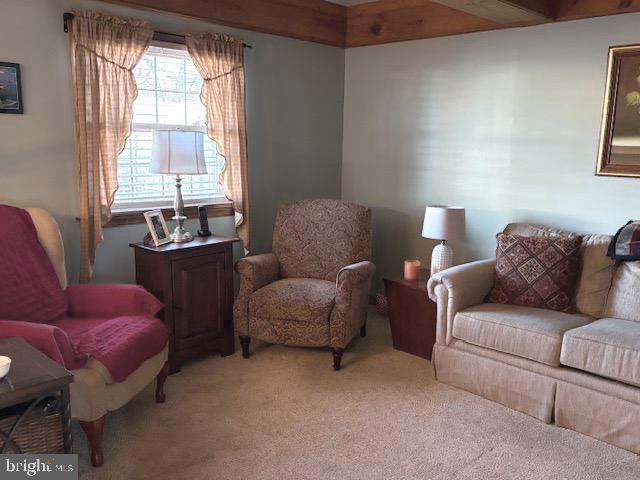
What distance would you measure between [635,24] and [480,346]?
2019 millimetres

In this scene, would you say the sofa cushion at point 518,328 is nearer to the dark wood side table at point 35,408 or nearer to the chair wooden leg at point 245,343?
the chair wooden leg at point 245,343

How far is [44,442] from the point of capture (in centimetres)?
192

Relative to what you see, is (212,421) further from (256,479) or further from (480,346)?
(480,346)

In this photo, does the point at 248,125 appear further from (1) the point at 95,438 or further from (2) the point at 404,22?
(1) the point at 95,438

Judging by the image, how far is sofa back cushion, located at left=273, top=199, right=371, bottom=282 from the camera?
12.7 ft

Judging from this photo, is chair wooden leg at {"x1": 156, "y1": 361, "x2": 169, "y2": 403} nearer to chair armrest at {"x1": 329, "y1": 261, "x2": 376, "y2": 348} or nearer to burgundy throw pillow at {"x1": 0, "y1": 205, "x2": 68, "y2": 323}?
burgundy throw pillow at {"x1": 0, "y1": 205, "x2": 68, "y2": 323}

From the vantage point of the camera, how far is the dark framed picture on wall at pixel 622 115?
10.7 ft

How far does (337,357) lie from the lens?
344cm

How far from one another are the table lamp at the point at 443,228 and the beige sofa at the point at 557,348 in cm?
29

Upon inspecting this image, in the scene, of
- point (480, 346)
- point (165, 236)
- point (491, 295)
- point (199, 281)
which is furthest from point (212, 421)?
point (491, 295)

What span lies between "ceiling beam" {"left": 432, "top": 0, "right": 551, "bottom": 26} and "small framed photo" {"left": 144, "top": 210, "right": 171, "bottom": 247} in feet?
6.56

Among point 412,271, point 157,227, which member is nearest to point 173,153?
point 157,227

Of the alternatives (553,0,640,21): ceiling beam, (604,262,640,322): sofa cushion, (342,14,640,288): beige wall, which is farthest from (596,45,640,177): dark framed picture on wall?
(604,262,640,322): sofa cushion

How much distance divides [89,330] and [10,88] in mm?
1378
